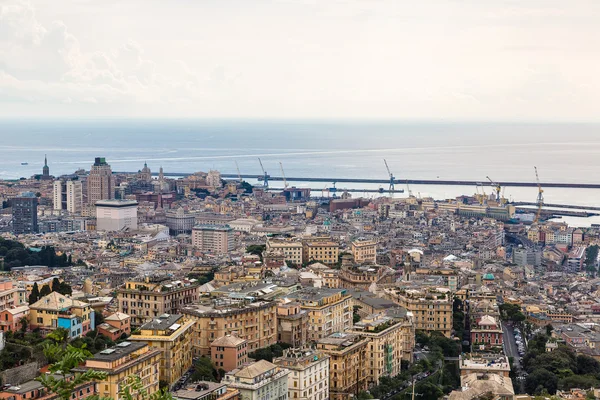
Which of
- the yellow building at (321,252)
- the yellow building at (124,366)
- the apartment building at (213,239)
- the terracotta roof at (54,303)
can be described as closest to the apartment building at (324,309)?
the terracotta roof at (54,303)

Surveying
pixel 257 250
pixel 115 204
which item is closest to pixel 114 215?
pixel 115 204

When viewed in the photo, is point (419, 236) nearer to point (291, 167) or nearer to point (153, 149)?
point (291, 167)

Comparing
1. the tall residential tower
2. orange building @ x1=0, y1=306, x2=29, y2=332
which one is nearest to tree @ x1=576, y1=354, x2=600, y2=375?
orange building @ x1=0, y1=306, x2=29, y2=332

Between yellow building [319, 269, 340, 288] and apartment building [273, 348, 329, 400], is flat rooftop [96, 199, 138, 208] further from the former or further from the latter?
apartment building [273, 348, 329, 400]

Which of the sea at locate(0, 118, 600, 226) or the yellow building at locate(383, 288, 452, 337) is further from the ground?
the sea at locate(0, 118, 600, 226)

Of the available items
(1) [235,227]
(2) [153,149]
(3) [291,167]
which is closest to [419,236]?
(1) [235,227]
